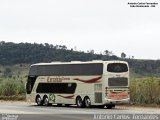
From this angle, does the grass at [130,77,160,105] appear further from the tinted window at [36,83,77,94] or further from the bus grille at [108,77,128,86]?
the tinted window at [36,83,77,94]

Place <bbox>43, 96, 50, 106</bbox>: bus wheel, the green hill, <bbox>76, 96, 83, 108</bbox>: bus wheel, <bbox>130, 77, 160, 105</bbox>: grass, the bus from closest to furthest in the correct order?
the bus
<bbox>76, 96, 83, 108</bbox>: bus wheel
<bbox>130, 77, 160, 105</bbox>: grass
<bbox>43, 96, 50, 106</bbox>: bus wheel
the green hill

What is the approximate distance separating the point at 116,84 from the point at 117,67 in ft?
3.95

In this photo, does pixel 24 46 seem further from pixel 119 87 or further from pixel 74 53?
pixel 119 87

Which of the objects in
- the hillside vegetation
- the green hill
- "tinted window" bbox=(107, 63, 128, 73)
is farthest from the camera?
the green hill

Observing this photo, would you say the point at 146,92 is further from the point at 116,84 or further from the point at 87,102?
the point at 87,102

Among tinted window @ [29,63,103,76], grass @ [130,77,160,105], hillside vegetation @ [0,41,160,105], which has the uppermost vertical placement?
hillside vegetation @ [0,41,160,105]

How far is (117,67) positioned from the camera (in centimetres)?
3884

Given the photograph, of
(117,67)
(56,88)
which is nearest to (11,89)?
(56,88)

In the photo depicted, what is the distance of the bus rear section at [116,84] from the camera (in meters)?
38.2

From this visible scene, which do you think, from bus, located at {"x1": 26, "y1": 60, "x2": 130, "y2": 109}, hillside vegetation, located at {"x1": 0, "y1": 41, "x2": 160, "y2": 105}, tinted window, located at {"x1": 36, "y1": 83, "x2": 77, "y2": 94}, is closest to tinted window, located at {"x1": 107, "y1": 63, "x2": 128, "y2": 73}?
bus, located at {"x1": 26, "y1": 60, "x2": 130, "y2": 109}

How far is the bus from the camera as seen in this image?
38.3 metres

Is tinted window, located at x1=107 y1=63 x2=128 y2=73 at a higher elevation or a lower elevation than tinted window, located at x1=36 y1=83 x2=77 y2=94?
higher

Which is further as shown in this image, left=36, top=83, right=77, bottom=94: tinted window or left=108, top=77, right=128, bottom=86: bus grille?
left=36, top=83, right=77, bottom=94: tinted window

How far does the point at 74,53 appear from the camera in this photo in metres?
119
